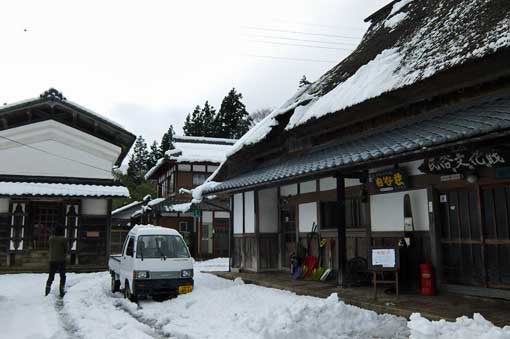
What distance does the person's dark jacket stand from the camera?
456 inches

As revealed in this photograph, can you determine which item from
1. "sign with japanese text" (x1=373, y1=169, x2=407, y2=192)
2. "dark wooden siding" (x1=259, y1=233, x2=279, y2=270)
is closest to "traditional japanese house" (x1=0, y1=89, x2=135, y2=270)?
"dark wooden siding" (x1=259, y1=233, x2=279, y2=270)

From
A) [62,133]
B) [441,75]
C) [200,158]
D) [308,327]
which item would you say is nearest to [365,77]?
[441,75]

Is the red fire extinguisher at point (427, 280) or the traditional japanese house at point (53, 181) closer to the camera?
the red fire extinguisher at point (427, 280)

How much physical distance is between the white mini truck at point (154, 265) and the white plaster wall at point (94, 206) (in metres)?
8.41

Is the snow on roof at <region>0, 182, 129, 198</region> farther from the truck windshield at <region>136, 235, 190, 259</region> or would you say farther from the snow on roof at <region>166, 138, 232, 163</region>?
the snow on roof at <region>166, 138, 232, 163</region>

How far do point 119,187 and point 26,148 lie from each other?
4.24 meters

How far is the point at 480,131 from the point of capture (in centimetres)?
597

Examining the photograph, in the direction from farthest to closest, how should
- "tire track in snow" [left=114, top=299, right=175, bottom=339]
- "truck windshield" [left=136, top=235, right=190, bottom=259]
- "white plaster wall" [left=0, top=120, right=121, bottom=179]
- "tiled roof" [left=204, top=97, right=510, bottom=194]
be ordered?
"white plaster wall" [left=0, top=120, right=121, bottom=179] < "truck windshield" [left=136, top=235, right=190, bottom=259] < "tire track in snow" [left=114, top=299, right=175, bottom=339] < "tiled roof" [left=204, top=97, right=510, bottom=194]

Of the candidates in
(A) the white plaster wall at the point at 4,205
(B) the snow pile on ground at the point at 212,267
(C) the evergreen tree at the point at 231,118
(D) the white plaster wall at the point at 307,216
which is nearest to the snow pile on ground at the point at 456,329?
(D) the white plaster wall at the point at 307,216

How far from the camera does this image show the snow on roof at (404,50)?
7.89 meters

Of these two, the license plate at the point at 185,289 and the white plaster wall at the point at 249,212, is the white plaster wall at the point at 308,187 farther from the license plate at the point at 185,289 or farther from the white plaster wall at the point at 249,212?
the license plate at the point at 185,289

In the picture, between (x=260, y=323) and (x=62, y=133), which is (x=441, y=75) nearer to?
(x=260, y=323)

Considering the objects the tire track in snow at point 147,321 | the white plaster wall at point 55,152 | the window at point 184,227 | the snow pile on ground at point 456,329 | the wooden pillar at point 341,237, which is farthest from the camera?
the window at point 184,227

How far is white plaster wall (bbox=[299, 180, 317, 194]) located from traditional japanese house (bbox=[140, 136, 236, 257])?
13.2 meters
